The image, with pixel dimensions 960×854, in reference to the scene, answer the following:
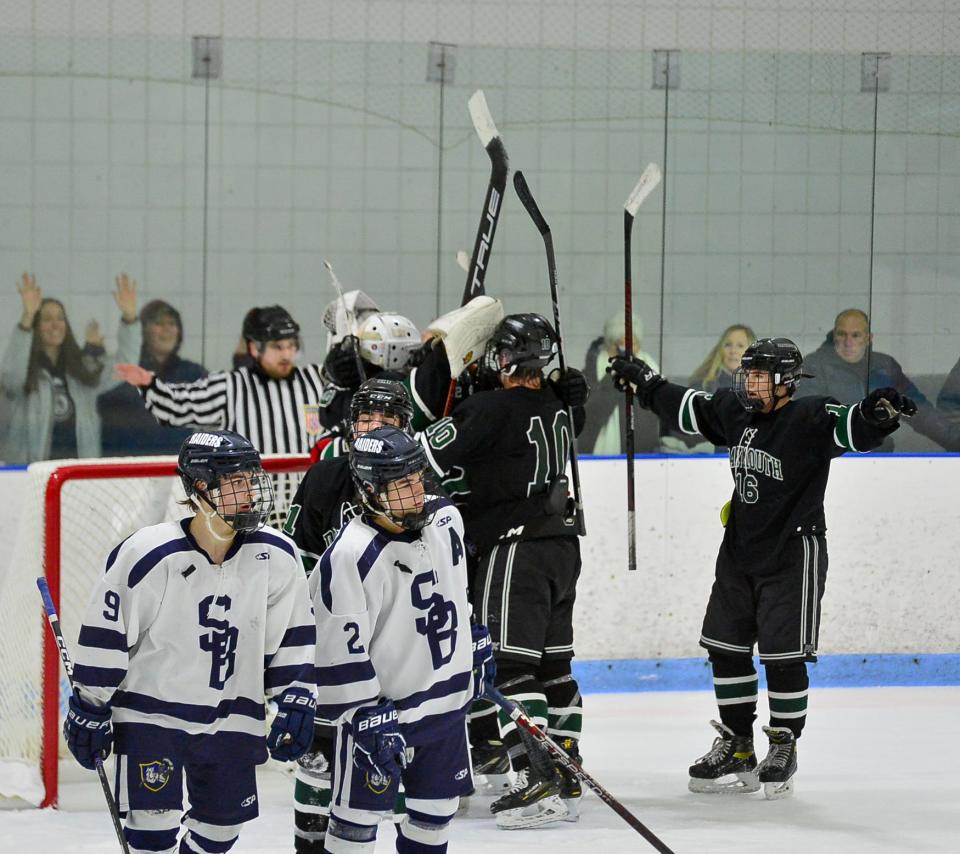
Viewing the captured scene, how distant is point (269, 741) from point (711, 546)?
10.7 ft

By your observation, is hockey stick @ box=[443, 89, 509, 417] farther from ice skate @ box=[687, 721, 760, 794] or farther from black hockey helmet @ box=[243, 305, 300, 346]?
ice skate @ box=[687, 721, 760, 794]

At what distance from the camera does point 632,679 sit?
18.7 feet

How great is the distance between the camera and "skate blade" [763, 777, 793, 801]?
4.23 meters

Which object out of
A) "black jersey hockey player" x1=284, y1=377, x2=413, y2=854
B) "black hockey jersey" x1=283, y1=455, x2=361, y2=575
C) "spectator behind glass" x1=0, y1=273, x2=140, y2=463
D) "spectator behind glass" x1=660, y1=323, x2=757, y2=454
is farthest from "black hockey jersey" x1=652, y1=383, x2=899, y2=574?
"spectator behind glass" x1=0, y1=273, x2=140, y2=463

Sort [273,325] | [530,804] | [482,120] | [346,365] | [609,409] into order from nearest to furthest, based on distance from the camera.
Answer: [530,804], [346,365], [482,120], [273,325], [609,409]

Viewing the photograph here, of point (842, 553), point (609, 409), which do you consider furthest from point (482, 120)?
point (842, 553)

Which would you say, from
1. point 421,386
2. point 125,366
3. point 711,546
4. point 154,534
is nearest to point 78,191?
point 125,366

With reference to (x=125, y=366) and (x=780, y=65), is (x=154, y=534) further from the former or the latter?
(x=780, y=65)

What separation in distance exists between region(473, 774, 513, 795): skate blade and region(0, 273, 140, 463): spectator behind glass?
221 centimetres

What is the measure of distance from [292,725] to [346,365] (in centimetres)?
158

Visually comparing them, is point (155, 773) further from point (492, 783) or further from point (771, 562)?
point (771, 562)

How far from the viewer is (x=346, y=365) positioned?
4.16 m

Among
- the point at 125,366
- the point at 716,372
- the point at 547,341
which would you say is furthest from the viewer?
the point at 716,372

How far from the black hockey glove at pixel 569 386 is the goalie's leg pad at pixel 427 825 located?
4.75 feet
